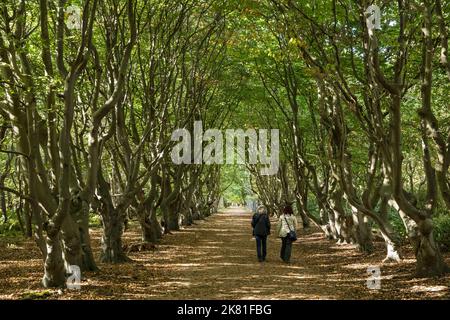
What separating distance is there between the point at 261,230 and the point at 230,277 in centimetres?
340

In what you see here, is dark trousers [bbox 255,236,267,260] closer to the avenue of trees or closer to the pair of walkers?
the pair of walkers

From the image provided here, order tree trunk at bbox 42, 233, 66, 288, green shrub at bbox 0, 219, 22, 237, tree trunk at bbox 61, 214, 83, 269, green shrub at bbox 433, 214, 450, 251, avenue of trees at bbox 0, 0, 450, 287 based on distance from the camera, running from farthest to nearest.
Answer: green shrub at bbox 0, 219, 22, 237 → green shrub at bbox 433, 214, 450, 251 → tree trunk at bbox 61, 214, 83, 269 → tree trunk at bbox 42, 233, 66, 288 → avenue of trees at bbox 0, 0, 450, 287

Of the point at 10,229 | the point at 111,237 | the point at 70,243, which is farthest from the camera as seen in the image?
the point at 10,229

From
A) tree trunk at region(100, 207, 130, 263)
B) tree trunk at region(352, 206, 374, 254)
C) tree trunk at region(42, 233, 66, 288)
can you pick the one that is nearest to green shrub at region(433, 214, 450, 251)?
tree trunk at region(352, 206, 374, 254)

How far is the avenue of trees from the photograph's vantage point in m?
9.64

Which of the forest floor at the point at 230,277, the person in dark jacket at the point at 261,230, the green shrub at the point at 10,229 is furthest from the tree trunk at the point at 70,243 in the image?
the green shrub at the point at 10,229

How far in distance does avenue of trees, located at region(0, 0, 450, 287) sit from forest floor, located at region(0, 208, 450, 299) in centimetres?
70

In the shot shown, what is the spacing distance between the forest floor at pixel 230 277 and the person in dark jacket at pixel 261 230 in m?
0.41

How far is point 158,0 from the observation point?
15359 millimetres

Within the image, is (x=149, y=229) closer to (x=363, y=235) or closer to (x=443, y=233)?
(x=363, y=235)

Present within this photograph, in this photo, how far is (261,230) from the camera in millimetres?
15258

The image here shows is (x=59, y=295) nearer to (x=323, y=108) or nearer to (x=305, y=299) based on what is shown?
(x=305, y=299)

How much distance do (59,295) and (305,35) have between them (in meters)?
8.33

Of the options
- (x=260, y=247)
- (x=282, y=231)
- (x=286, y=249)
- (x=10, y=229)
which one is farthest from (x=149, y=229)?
(x=10, y=229)
